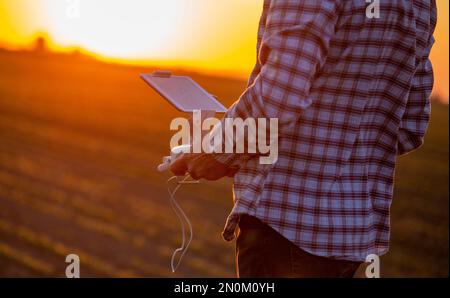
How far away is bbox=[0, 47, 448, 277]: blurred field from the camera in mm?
7801

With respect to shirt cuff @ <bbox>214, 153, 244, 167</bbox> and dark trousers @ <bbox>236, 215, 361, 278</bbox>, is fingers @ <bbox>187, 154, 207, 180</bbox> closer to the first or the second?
shirt cuff @ <bbox>214, 153, 244, 167</bbox>

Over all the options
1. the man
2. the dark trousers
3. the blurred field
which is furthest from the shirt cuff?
the blurred field

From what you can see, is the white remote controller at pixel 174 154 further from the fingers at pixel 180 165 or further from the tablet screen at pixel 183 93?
the tablet screen at pixel 183 93

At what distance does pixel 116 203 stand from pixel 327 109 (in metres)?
8.76

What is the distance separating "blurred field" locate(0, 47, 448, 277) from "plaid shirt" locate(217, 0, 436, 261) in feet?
18.4

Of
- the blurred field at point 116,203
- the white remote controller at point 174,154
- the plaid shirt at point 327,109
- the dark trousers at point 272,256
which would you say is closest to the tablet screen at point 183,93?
the white remote controller at point 174,154

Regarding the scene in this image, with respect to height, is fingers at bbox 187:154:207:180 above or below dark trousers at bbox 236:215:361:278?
above

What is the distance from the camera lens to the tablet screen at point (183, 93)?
1.98 m

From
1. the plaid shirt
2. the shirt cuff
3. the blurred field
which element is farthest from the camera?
the blurred field

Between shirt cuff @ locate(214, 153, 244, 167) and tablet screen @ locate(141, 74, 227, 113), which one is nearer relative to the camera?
shirt cuff @ locate(214, 153, 244, 167)

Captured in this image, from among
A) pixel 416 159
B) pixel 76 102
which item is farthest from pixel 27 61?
pixel 416 159

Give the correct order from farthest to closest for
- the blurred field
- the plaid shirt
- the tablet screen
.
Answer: the blurred field, the tablet screen, the plaid shirt

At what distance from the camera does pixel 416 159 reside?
16.7 meters
